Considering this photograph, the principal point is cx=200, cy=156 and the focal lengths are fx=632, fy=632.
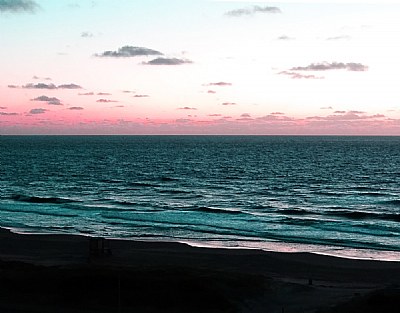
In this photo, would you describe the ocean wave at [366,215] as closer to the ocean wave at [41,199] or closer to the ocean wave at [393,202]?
the ocean wave at [393,202]

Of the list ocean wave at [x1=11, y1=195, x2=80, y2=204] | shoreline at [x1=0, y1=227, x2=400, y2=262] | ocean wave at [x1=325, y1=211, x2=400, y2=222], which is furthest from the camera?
ocean wave at [x1=11, y1=195, x2=80, y2=204]

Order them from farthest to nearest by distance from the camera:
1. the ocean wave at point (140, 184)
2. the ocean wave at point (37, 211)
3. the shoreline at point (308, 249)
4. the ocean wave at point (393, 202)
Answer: the ocean wave at point (140, 184) → the ocean wave at point (393, 202) → the ocean wave at point (37, 211) → the shoreline at point (308, 249)

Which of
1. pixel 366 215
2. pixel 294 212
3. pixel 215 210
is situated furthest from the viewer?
pixel 215 210

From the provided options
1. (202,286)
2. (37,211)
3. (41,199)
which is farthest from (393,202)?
(202,286)

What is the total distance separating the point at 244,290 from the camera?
76.7 feet

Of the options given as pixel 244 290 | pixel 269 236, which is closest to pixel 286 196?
pixel 269 236

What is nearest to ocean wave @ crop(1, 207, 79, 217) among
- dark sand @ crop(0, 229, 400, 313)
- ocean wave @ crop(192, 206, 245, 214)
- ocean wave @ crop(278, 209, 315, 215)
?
ocean wave @ crop(192, 206, 245, 214)

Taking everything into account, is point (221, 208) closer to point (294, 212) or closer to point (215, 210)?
point (215, 210)

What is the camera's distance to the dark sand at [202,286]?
21.4 meters

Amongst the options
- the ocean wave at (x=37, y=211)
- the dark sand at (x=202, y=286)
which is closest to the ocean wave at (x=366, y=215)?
the dark sand at (x=202, y=286)

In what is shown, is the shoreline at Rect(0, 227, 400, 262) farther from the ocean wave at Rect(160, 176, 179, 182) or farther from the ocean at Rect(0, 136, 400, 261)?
the ocean wave at Rect(160, 176, 179, 182)

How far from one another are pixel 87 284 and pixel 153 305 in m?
2.68

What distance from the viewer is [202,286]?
22.5 m

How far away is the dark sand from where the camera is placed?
21.4 m
